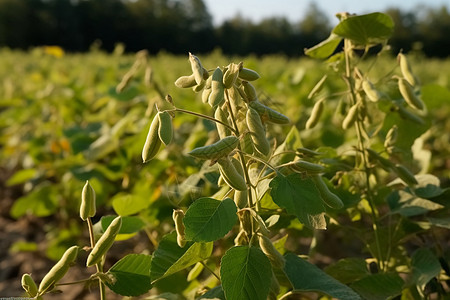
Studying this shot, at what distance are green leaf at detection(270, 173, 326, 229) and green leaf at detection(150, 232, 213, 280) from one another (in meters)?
0.16

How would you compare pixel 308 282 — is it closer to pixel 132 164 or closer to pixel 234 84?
pixel 234 84

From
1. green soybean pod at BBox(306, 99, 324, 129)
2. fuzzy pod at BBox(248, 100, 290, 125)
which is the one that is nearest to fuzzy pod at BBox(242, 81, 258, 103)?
fuzzy pod at BBox(248, 100, 290, 125)

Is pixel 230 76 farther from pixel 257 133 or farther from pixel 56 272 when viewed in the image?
pixel 56 272

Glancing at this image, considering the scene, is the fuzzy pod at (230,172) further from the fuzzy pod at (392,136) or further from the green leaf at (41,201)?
the green leaf at (41,201)

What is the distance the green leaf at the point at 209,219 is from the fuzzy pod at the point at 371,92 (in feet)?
1.36

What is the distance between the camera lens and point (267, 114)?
89 cm

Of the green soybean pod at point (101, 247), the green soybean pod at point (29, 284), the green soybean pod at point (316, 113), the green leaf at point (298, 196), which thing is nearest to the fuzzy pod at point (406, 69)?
the green soybean pod at point (316, 113)

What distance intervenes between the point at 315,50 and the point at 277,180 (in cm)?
50

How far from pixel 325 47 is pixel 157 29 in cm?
3386

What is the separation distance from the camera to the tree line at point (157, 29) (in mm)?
32013

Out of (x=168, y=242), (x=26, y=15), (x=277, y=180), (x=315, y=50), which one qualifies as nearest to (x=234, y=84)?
(x=277, y=180)

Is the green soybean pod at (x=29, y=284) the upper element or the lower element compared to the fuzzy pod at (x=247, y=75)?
lower

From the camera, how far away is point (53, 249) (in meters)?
2.73

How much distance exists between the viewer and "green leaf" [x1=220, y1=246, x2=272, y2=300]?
81 centimetres
